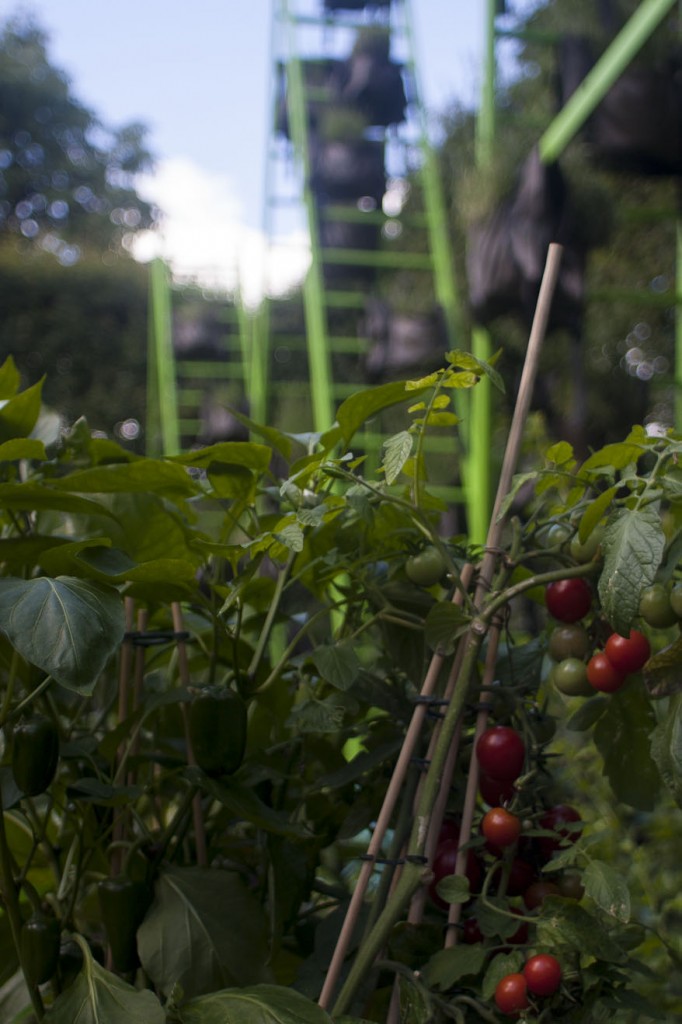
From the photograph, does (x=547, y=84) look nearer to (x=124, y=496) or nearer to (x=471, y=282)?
(x=471, y=282)

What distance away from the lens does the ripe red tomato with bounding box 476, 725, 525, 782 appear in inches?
22.4

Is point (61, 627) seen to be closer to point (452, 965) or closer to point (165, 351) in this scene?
point (452, 965)

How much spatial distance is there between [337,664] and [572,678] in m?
0.13

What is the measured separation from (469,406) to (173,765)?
141 inches

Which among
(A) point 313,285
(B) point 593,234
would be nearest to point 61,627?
(B) point 593,234

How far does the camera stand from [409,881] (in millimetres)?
542

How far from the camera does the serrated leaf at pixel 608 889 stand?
485 millimetres

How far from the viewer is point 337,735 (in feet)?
2.28

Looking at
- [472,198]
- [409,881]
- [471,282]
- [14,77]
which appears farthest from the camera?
[14,77]

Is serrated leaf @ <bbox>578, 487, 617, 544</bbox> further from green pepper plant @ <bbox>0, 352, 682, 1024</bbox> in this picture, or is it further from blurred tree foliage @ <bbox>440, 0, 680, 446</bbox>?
blurred tree foliage @ <bbox>440, 0, 680, 446</bbox>

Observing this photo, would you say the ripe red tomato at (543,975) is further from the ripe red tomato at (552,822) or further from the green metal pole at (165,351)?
the green metal pole at (165,351)

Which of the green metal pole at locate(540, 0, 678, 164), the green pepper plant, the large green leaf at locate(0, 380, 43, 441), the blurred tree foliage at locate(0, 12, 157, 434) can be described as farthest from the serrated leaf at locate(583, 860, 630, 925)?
the blurred tree foliage at locate(0, 12, 157, 434)

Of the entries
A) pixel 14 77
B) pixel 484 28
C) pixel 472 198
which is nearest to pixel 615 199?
pixel 472 198

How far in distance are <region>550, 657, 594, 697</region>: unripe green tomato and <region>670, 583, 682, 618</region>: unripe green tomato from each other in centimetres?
8
